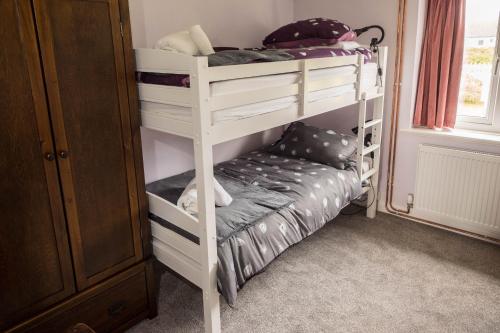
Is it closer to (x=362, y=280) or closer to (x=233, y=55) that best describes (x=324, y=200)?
(x=362, y=280)

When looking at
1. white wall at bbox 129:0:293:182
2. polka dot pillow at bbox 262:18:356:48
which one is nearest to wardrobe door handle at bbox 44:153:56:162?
white wall at bbox 129:0:293:182

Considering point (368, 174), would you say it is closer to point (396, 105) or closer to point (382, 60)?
point (396, 105)

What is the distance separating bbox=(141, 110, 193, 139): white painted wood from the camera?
168cm

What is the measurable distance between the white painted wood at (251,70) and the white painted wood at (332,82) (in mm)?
178

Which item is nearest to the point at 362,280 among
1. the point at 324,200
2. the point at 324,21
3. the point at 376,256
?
the point at 376,256

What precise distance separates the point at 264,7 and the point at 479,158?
2102mm

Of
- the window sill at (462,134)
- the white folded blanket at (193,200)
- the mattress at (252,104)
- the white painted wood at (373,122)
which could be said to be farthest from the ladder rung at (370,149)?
the white folded blanket at (193,200)

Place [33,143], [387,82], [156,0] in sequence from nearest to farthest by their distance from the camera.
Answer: [33,143]
[156,0]
[387,82]

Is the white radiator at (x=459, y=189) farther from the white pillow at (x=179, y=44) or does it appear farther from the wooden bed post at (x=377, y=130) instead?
the white pillow at (x=179, y=44)

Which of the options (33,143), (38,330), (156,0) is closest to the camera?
(33,143)

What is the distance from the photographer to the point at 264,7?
10.9 ft

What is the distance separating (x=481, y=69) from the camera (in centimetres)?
294

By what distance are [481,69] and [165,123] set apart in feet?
8.30

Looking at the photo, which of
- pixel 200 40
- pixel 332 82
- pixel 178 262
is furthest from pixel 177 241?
pixel 332 82
